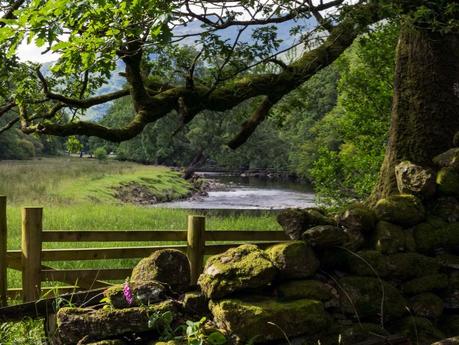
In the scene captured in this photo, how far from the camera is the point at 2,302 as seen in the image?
739 centimetres

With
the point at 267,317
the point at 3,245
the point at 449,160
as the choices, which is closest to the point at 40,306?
the point at 267,317

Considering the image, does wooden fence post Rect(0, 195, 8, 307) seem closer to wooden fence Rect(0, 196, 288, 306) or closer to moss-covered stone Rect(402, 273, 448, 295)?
wooden fence Rect(0, 196, 288, 306)

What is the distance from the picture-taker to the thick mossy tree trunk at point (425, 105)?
276 inches

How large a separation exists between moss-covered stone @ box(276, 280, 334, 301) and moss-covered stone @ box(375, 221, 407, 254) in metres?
0.94

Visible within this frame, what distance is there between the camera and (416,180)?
19.3 ft

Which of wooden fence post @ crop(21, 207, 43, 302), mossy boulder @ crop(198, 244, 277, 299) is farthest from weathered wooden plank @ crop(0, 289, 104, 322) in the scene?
wooden fence post @ crop(21, 207, 43, 302)

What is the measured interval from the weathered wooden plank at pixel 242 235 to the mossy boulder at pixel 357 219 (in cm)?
307

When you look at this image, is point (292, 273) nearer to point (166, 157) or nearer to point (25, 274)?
point (25, 274)

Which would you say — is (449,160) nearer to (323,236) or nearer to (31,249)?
(323,236)

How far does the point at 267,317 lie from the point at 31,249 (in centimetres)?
435

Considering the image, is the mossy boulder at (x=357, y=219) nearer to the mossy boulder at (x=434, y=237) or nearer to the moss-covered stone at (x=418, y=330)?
the mossy boulder at (x=434, y=237)

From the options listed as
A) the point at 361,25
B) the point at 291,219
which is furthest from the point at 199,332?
the point at 361,25

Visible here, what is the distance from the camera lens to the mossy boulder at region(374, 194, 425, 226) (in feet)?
18.1

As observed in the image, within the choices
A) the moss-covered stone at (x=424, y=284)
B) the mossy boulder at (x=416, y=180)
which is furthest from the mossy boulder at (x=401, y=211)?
the moss-covered stone at (x=424, y=284)
